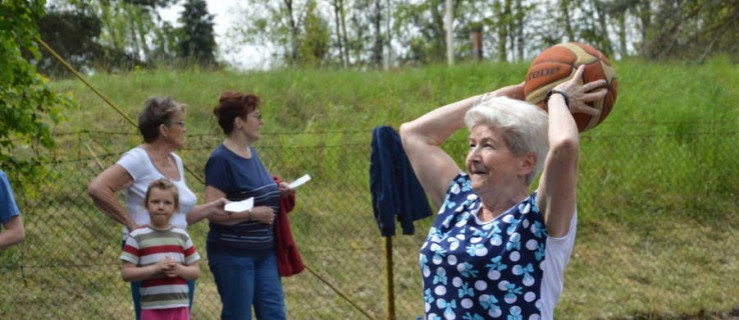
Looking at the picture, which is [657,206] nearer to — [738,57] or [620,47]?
[738,57]

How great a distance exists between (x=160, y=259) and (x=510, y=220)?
228cm

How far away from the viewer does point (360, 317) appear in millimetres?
7766

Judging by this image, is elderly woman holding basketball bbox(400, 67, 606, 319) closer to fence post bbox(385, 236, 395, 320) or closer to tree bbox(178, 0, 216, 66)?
fence post bbox(385, 236, 395, 320)

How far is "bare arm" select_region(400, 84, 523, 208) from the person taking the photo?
2998 millimetres

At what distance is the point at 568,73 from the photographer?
9.86 ft

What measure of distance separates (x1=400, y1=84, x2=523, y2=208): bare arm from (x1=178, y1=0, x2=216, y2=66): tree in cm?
2672

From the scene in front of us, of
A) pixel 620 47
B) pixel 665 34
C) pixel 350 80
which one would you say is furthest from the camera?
pixel 620 47

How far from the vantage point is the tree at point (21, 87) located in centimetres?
596

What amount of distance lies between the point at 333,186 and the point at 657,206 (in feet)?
12.8

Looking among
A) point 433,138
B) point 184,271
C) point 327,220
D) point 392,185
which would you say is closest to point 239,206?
point 184,271

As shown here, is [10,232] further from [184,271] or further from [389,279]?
[389,279]

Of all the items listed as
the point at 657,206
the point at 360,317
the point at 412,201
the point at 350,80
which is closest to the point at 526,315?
the point at 412,201

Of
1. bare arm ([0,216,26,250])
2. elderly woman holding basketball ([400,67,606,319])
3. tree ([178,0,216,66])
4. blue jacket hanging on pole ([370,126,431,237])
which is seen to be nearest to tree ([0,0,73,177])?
bare arm ([0,216,26,250])

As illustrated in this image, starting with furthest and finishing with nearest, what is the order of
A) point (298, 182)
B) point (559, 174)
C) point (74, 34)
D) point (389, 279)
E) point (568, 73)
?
point (74, 34) → point (389, 279) → point (298, 182) → point (568, 73) → point (559, 174)
